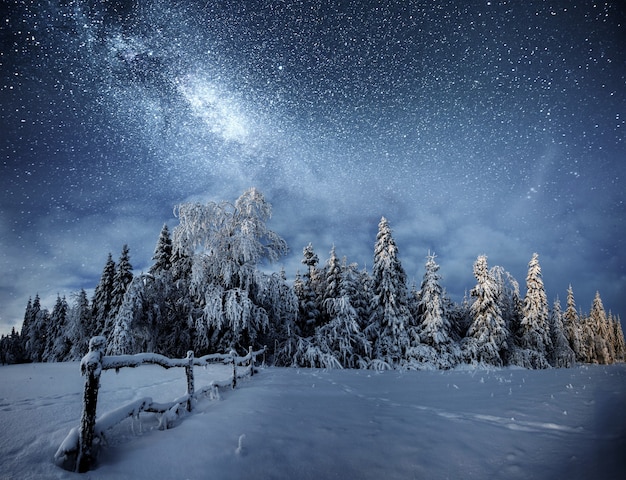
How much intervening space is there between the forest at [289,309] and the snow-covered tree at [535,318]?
10cm

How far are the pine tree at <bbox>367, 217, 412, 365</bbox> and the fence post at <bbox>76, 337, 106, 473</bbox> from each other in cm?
1886

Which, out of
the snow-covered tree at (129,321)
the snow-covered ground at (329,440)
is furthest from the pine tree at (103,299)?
the snow-covered ground at (329,440)

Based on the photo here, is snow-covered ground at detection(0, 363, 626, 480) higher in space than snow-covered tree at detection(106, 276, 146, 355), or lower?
lower

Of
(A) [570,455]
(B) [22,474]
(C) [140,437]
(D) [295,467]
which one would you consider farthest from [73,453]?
(A) [570,455]

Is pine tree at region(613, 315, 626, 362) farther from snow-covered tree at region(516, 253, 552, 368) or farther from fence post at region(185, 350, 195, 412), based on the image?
fence post at region(185, 350, 195, 412)

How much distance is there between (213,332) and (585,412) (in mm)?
14108

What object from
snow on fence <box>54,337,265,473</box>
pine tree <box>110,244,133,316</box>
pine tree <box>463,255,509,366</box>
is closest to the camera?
snow on fence <box>54,337,265,473</box>

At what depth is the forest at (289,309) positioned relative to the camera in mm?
15070

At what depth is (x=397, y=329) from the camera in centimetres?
2031

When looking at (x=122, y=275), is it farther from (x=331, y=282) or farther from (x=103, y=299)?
(x=331, y=282)

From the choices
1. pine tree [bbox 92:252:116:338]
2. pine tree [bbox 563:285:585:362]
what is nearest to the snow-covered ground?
pine tree [bbox 92:252:116:338]

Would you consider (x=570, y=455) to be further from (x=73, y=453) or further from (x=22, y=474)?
(x=22, y=474)

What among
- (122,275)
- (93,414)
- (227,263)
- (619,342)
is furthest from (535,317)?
(619,342)

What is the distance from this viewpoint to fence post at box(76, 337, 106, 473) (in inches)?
105
